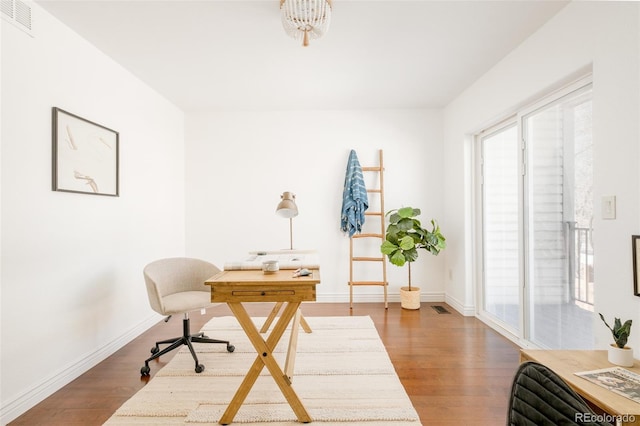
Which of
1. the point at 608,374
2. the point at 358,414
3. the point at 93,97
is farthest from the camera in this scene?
the point at 93,97

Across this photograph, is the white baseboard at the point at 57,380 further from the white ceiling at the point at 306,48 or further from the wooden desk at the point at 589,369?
the wooden desk at the point at 589,369

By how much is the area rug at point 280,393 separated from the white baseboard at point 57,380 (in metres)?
0.63

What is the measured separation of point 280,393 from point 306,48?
273 centimetres

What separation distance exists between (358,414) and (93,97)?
3227 millimetres

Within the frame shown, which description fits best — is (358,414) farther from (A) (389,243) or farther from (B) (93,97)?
(B) (93,97)

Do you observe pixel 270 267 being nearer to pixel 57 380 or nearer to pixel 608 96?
pixel 57 380

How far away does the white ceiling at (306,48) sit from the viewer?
7.18 feet


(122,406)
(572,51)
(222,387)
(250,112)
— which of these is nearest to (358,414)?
(222,387)

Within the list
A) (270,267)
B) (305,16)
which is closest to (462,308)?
(270,267)

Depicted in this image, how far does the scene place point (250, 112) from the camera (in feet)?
14.6

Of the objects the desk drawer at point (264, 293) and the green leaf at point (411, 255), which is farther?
the green leaf at point (411, 255)

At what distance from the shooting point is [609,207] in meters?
1.83

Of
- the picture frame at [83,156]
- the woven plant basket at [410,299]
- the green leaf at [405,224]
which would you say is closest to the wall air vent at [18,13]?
the picture frame at [83,156]

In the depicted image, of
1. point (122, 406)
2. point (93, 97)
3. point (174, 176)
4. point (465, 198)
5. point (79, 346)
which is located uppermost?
point (93, 97)
